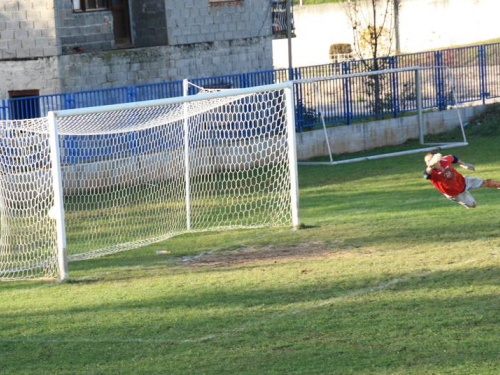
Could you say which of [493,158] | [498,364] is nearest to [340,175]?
[493,158]

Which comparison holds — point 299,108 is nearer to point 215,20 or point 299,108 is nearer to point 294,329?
point 215,20

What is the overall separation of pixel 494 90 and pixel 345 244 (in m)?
15.7

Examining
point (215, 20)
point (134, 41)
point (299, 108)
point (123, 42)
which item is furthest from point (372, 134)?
point (123, 42)

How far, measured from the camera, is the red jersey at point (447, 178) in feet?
41.1

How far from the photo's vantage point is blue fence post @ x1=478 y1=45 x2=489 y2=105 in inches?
1046

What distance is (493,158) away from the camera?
20828mm

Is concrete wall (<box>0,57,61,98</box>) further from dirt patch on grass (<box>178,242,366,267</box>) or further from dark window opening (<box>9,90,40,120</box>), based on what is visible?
dirt patch on grass (<box>178,242,366,267</box>)

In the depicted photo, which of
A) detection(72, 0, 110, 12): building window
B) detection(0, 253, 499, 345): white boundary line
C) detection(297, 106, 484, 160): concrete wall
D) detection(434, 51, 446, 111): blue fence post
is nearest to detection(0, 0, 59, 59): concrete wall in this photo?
detection(72, 0, 110, 12): building window

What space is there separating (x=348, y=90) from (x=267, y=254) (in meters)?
11.8

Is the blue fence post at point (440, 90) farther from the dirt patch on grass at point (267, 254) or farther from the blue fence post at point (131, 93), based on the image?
the dirt patch on grass at point (267, 254)

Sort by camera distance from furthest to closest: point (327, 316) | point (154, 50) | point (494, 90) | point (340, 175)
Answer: point (494, 90) → point (154, 50) → point (340, 175) → point (327, 316)

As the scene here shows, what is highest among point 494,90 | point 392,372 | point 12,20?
point 12,20

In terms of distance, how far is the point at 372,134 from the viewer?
24.0m

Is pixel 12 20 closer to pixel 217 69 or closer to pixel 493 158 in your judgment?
pixel 217 69
